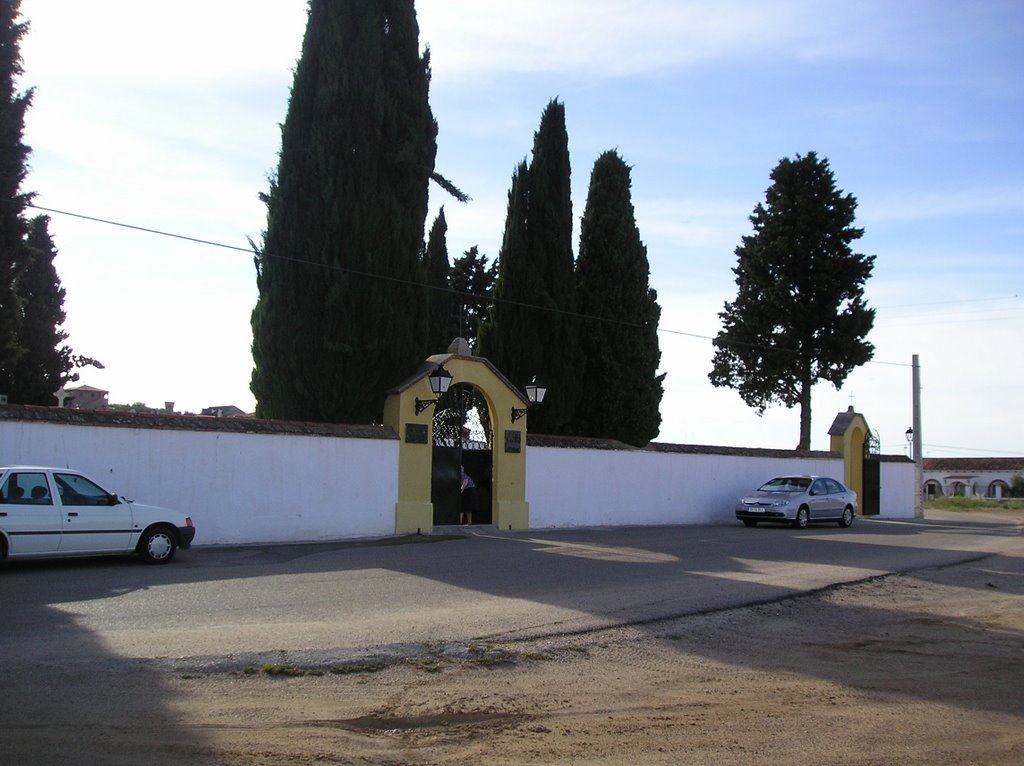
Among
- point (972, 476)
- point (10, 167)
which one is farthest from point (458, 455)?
point (972, 476)

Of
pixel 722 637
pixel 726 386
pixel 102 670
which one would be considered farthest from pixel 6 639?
pixel 726 386

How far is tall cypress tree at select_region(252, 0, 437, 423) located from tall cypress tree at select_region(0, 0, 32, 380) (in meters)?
5.71

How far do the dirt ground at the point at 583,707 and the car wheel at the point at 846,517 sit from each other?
18.7 metres

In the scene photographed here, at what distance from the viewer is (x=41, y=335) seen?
1355 inches

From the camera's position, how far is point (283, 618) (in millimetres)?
9758

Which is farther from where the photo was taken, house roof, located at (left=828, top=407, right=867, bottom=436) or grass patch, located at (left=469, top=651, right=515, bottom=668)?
house roof, located at (left=828, top=407, right=867, bottom=436)

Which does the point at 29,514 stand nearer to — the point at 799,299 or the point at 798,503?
the point at 798,503

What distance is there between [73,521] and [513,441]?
1127cm

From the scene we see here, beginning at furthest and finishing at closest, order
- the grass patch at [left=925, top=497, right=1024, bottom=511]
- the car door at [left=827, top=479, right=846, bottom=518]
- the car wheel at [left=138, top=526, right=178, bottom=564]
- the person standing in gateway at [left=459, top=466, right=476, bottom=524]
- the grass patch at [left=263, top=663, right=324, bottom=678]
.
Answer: the grass patch at [left=925, top=497, right=1024, bottom=511] < the car door at [left=827, top=479, right=846, bottom=518] < the person standing in gateway at [left=459, top=466, right=476, bottom=524] < the car wheel at [left=138, top=526, right=178, bottom=564] < the grass patch at [left=263, top=663, right=324, bottom=678]

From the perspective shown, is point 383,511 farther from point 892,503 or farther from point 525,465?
point 892,503

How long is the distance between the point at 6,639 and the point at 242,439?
9.63 m

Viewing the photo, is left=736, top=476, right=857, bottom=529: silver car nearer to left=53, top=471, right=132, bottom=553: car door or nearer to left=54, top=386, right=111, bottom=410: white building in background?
left=53, top=471, right=132, bottom=553: car door

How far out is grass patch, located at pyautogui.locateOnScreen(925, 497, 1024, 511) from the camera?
51.8 metres

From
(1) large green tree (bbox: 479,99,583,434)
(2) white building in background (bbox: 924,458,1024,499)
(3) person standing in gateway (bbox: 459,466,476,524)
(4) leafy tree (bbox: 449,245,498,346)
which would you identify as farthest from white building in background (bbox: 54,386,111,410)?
(2) white building in background (bbox: 924,458,1024,499)
